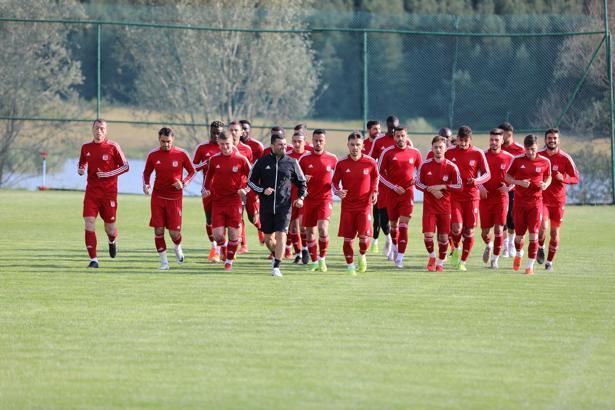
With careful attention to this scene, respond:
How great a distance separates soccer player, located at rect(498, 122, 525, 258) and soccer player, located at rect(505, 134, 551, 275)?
1.94m

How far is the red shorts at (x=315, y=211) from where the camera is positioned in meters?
17.2

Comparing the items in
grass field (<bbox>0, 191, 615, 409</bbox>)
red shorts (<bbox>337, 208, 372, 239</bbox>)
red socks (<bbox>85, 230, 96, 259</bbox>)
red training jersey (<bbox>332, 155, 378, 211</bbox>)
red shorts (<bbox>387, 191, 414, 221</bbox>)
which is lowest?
grass field (<bbox>0, 191, 615, 409</bbox>)

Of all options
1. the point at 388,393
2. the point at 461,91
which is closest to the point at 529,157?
the point at 388,393

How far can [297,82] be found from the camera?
153ft

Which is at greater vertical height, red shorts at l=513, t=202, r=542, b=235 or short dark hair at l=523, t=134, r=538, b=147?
short dark hair at l=523, t=134, r=538, b=147

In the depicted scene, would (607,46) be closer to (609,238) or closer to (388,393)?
(609,238)

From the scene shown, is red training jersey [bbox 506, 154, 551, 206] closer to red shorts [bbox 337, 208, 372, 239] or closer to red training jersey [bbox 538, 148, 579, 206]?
red training jersey [bbox 538, 148, 579, 206]

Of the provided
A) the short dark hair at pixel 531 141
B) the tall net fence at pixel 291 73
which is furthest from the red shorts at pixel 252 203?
the tall net fence at pixel 291 73

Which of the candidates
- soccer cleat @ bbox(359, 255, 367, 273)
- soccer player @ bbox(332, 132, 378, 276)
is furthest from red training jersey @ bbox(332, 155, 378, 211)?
soccer cleat @ bbox(359, 255, 367, 273)

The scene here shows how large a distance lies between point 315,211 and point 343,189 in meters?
0.76

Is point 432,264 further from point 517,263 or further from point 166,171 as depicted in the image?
point 166,171

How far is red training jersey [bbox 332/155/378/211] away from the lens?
16.6 meters

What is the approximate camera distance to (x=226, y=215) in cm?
1673

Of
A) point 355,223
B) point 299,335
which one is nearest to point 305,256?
point 355,223
